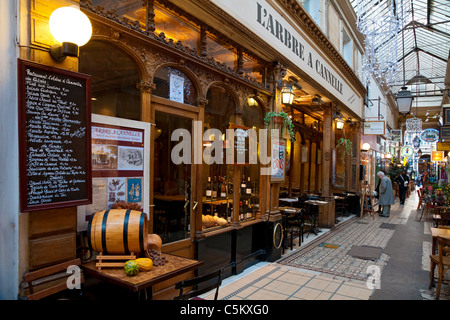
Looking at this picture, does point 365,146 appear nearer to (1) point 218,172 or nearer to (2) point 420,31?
(2) point 420,31

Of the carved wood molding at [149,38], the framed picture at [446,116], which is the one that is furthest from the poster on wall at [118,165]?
the framed picture at [446,116]

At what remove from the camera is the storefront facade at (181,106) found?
9.78ft

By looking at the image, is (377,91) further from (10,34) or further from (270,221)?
(10,34)

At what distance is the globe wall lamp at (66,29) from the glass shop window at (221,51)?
2.80m

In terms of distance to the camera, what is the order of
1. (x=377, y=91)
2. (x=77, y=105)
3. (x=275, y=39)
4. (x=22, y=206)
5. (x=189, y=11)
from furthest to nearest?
(x=377, y=91), (x=275, y=39), (x=189, y=11), (x=77, y=105), (x=22, y=206)

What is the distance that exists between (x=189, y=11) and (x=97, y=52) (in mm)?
1863

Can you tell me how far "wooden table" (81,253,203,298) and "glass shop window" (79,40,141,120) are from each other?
→ 70.6 inches

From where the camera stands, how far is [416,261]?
7.16 metres

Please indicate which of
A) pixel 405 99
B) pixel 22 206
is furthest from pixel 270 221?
pixel 405 99

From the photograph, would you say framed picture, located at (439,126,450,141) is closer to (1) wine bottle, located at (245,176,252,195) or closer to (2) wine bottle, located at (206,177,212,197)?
(1) wine bottle, located at (245,176,252,195)

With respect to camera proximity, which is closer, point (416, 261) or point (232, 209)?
point (232, 209)

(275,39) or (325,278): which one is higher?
(275,39)

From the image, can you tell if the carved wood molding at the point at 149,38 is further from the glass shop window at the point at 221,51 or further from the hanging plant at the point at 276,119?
the hanging plant at the point at 276,119

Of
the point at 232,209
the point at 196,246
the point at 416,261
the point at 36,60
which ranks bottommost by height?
the point at 416,261
